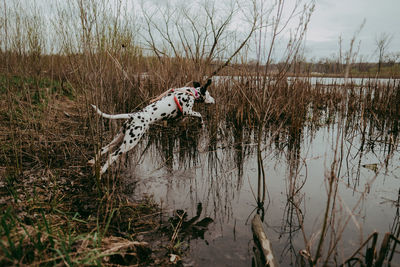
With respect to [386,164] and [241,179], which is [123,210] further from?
[386,164]

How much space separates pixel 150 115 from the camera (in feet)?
11.8

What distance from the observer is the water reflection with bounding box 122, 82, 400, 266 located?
196 cm

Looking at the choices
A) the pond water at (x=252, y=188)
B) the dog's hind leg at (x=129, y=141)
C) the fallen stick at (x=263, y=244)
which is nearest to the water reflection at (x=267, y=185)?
the pond water at (x=252, y=188)

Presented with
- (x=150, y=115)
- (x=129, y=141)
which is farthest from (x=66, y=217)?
(x=150, y=115)

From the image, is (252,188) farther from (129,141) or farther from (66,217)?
(66,217)

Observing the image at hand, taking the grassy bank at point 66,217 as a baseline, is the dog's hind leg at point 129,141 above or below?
above

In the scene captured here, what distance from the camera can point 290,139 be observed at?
481 centimetres

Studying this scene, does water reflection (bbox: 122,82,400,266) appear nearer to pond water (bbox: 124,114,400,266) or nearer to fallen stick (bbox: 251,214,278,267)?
pond water (bbox: 124,114,400,266)

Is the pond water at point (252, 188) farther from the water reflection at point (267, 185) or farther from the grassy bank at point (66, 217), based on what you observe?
the grassy bank at point (66, 217)

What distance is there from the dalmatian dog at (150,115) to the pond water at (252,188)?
1.43 ft

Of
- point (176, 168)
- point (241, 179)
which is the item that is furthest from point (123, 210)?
point (241, 179)

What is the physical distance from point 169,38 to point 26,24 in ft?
10.8

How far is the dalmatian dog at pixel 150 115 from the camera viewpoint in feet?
10.3

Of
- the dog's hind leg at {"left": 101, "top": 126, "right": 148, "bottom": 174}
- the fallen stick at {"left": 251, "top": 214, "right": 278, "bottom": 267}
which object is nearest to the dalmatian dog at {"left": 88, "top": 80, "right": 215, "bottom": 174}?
the dog's hind leg at {"left": 101, "top": 126, "right": 148, "bottom": 174}
